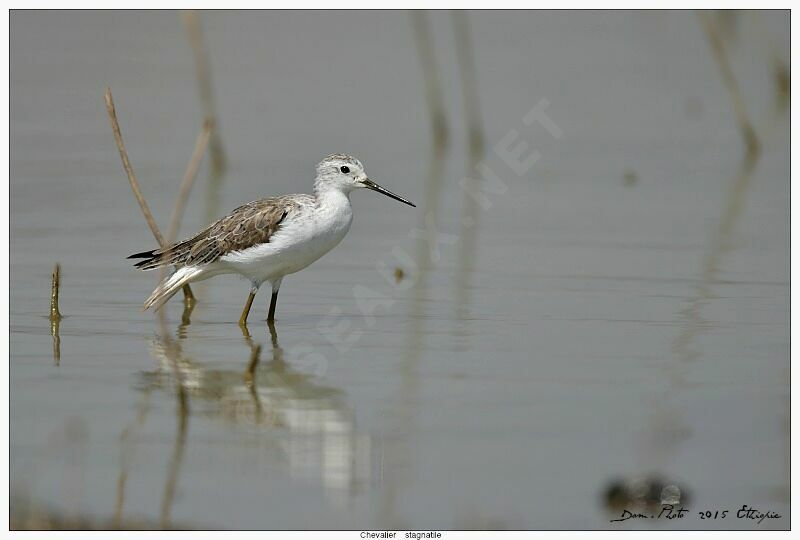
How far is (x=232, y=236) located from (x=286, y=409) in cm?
275

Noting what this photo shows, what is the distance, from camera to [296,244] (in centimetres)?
1023

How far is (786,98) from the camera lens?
19.3 meters

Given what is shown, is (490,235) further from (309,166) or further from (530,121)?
(530,121)

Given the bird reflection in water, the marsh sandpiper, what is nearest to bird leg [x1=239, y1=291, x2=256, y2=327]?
the marsh sandpiper

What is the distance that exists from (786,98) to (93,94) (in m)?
9.87

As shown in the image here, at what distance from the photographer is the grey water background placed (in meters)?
6.74

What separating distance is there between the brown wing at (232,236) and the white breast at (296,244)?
58 millimetres

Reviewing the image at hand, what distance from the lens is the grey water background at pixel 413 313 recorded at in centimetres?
674

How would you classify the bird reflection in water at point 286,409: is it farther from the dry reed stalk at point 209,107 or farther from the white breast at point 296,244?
the dry reed stalk at point 209,107

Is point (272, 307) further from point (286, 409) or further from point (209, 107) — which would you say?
point (209, 107)

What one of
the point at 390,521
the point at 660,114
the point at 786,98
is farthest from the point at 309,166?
the point at 390,521

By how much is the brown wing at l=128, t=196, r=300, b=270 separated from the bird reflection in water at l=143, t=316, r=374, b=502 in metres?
1.10

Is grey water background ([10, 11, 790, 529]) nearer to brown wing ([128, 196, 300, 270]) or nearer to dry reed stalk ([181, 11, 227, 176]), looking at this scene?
dry reed stalk ([181, 11, 227, 176])

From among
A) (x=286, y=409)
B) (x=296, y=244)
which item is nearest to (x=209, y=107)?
(x=296, y=244)
